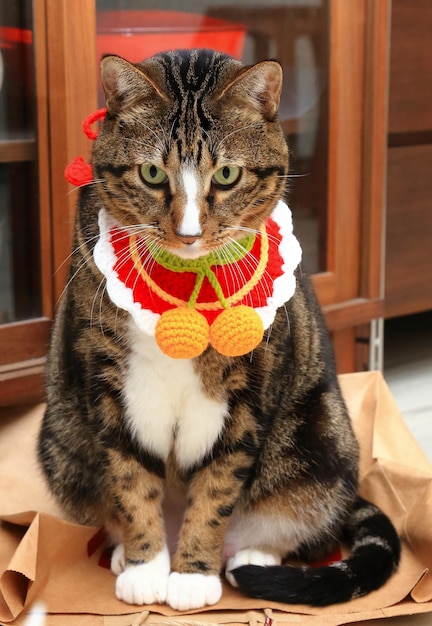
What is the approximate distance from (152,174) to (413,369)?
1364mm

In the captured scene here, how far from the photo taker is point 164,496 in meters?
1.26

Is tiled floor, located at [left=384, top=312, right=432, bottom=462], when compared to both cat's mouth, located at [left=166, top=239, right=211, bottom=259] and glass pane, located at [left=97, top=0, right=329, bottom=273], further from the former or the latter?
cat's mouth, located at [left=166, top=239, right=211, bottom=259]

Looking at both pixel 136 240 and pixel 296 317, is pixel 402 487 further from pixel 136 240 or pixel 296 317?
pixel 136 240

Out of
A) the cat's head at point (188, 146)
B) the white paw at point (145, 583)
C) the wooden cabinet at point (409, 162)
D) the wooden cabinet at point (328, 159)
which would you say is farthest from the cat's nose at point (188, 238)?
the wooden cabinet at point (409, 162)

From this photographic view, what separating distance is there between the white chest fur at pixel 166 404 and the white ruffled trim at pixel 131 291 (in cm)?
4

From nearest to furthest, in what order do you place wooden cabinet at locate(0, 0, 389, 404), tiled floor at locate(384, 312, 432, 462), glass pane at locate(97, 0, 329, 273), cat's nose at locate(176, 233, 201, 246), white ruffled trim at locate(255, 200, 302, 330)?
cat's nose at locate(176, 233, 201, 246) → white ruffled trim at locate(255, 200, 302, 330) → wooden cabinet at locate(0, 0, 389, 404) → glass pane at locate(97, 0, 329, 273) → tiled floor at locate(384, 312, 432, 462)

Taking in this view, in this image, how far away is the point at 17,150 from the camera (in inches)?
62.0

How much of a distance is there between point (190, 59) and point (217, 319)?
31 centimetres

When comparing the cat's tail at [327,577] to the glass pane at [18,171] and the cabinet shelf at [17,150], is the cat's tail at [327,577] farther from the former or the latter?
the cabinet shelf at [17,150]

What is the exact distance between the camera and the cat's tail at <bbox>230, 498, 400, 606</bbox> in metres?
1.16

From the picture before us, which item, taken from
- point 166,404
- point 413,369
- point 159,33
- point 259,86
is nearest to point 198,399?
point 166,404

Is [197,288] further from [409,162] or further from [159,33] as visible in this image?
[409,162]

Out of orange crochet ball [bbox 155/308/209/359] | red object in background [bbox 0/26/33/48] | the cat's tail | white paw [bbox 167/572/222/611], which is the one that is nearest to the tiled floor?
the cat's tail

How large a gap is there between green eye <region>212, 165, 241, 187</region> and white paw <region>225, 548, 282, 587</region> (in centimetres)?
50
